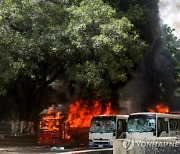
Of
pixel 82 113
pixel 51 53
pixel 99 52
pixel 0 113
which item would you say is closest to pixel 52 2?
pixel 51 53

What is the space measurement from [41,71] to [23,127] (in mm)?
3935

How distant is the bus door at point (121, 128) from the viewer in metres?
22.3

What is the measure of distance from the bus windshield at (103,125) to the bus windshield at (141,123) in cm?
134

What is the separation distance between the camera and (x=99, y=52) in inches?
808

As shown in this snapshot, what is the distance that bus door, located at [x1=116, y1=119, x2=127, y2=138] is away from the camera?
73.1 ft

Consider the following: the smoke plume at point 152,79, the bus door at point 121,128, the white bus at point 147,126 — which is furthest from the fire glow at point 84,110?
the white bus at point 147,126

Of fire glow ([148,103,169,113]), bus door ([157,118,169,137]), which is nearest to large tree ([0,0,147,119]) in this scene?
bus door ([157,118,169,137])

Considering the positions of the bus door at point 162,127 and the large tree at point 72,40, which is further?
the bus door at point 162,127

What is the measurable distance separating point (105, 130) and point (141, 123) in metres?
2.37

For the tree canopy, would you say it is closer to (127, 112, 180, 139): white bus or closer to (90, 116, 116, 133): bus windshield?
(90, 116, 116, 133): bus windshield

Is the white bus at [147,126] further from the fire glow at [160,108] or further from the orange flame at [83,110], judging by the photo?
the fire glow at [160,108]

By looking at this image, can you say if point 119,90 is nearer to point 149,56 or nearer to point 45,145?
point 149,56

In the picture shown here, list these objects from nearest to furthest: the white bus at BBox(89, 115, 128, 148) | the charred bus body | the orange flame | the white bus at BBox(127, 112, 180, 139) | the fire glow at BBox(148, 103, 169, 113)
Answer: the white bus at BBox(127, 112, 180, 139), the white bus at BBox(89, 115, 128, 148), the charred bus body, the orange flame, the fire glow at BBox(148, 103, 169, 113)

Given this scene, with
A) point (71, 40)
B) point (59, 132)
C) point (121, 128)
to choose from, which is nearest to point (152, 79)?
point (59, 132)
